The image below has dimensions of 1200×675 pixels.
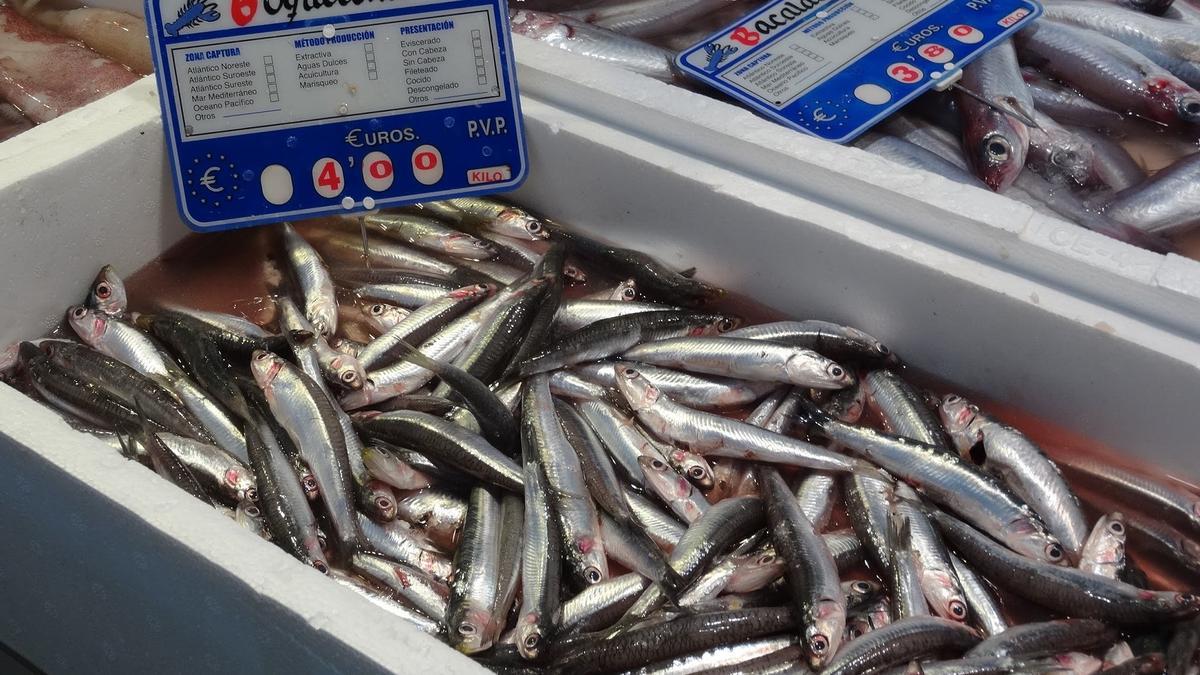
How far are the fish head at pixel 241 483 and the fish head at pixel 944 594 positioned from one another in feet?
5.16

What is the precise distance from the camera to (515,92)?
8.56 ft

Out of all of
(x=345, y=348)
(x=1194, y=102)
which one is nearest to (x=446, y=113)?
(x=345, y=348)

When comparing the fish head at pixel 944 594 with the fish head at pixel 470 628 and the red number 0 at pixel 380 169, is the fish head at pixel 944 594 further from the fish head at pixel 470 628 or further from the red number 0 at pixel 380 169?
the red number 0 at pixel 380 169

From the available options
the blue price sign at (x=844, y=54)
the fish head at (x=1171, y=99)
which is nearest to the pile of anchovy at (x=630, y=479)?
the blue price sign at (x=844, y=54)

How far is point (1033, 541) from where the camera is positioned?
2201mm

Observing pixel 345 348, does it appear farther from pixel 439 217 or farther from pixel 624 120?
pixel 624 120

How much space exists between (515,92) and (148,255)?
49.6 inches

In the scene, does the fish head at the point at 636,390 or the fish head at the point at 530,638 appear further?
the fish head at the point at 636,390

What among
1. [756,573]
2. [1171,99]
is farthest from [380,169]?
[1171,99]

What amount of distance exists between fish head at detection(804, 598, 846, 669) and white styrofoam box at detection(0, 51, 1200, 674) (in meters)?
0.73

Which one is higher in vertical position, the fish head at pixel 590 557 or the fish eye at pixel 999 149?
the fish eye at pixel 999 149

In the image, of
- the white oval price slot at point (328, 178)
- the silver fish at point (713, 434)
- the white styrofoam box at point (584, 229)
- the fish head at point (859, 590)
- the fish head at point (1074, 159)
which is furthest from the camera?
the fish head at point (1074, 159)

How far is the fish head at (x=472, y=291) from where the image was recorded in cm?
273

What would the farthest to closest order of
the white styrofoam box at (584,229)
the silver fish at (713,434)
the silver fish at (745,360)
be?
1. the silver fish at (745,360)
2. the silver fish at (713,434)
3. the white styrofoam box at (584,229)
